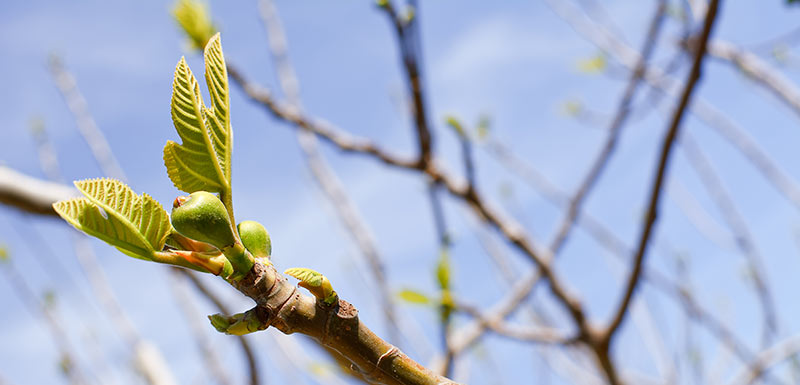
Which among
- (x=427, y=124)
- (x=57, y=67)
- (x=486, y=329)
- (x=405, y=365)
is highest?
(x=57, y=67)

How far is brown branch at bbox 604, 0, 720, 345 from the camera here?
125 cm

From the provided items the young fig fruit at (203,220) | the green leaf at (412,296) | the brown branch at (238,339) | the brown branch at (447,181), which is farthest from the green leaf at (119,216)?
the brown branch at (447,181)

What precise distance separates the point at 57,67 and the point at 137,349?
1.89m

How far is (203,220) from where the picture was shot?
17.1 inches

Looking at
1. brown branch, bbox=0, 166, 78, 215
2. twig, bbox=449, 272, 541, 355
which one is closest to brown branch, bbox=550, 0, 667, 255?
twig, bbox=449, 272, 541, 355

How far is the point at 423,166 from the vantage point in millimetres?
1700

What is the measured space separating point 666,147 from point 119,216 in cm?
119

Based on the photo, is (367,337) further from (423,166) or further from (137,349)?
(137,349)

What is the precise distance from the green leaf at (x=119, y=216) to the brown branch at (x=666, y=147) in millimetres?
1122

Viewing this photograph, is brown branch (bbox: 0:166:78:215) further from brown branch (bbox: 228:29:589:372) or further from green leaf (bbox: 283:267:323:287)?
green leaf (bbox: 283:267:323:287)

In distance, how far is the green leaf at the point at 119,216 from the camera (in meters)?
0.46

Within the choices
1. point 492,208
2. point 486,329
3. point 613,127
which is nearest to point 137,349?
point 486,329

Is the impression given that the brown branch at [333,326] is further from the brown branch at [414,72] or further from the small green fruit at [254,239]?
the brown branch at [414,72]

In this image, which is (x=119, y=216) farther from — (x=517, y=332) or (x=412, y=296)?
(x=517, y=332)
